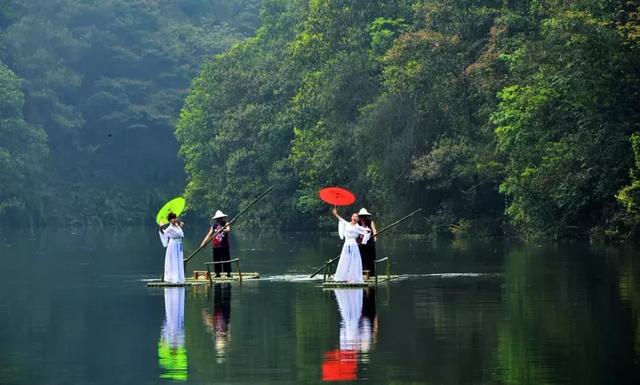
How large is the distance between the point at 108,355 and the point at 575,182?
2900 centimetres

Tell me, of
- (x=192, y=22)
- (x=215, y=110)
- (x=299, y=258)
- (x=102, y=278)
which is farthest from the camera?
(x=192, y=22)

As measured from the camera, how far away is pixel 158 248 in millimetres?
58781

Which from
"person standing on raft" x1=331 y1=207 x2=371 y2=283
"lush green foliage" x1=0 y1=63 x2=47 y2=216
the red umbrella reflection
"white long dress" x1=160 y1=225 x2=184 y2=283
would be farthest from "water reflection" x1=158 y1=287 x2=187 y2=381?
"lush green foliage" x1=0 y1=63 x2=47 y2=216

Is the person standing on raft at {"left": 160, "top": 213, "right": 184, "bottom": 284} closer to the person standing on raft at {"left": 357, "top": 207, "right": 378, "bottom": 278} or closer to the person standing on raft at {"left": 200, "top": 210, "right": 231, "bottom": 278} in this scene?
the person standing on raft at {"left": 200, "top": 210, "right": 231, "bottom": 278}

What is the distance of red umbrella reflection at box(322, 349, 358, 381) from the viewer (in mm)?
19002

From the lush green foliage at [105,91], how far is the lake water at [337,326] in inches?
2448

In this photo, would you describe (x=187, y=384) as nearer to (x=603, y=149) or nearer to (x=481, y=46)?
(x=603, y=149)

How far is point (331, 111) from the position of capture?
231 ft

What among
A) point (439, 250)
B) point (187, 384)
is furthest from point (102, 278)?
point (187, 384)

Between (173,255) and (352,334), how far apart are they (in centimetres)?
1138

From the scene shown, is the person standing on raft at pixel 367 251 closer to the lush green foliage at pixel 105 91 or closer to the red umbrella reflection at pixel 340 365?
the red umbrella reflection at pixel 340 365

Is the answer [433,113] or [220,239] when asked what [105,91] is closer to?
[433,113]

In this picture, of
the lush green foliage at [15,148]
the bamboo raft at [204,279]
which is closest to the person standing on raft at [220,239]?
the bamboo raft at [204,279]

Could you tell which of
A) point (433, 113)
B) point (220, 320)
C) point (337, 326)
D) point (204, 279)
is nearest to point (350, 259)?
point (204, 279)
